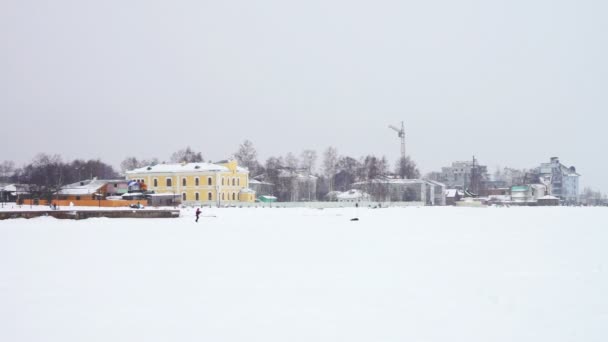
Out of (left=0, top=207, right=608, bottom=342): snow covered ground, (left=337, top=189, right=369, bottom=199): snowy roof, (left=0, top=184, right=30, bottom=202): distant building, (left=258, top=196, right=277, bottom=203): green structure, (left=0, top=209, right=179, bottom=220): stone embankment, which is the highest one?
(left=0, top=184, right=30, bottom=202): distant building

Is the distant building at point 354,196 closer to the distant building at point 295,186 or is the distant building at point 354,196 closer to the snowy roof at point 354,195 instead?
the snowy roof at point 354,195

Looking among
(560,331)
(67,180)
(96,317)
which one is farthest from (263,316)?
(67,180)

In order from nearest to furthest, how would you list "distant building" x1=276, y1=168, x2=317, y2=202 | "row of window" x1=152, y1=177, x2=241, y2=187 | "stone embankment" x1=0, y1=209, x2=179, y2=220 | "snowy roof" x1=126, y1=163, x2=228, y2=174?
"stone embankment" x1=0, y1=209, x2=179, y2=220, "row of window" x1=152, y1=177, x2=241, y2=187, "snowy roof" x1=126, y1=163, x2=228, y2=174, "distant building" x1=276, y1=168, x2=317, y2=202

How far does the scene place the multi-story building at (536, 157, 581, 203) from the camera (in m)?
153

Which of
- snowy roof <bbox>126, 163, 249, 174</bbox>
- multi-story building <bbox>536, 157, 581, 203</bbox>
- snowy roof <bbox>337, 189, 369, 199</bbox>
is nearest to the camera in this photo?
snowy roof <bbox>126, 163, 249, 174</bbox>

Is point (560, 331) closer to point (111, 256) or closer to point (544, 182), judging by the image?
point (111, 256)

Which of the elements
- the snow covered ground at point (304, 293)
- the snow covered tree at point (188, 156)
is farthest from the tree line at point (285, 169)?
the snow covered ground at point (304, 293)

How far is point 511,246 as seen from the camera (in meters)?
22.2

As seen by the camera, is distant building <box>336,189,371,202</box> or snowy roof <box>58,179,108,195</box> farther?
distant building <box>336,189,371,202</box>

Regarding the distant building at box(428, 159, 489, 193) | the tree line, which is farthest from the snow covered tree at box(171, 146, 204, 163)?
the distant building at box(428, 159, 489, 193)

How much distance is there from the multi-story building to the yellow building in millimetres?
84915

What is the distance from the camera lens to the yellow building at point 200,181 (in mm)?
88250

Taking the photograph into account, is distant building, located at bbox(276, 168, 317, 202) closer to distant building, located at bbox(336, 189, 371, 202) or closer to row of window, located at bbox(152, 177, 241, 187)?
distant building, located at bbox(336, 189, 371, 202)

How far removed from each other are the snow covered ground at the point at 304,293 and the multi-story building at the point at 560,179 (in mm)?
138306
